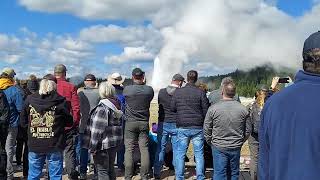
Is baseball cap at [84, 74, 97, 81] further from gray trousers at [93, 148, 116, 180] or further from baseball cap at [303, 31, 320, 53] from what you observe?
baseball cap at [303, 31, 320, 53]

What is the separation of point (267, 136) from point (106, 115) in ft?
12.2

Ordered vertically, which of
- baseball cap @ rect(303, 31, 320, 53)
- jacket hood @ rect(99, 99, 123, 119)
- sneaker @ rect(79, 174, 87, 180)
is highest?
baseball cap @ rect(303, 31, 320, 53)

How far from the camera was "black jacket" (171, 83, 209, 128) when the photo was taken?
7.16 metres

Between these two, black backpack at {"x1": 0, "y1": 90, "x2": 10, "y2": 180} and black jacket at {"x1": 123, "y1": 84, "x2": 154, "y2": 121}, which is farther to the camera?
black jacket at {"x1": 123, "y1": 84, "x2": 154, "y2": 121}

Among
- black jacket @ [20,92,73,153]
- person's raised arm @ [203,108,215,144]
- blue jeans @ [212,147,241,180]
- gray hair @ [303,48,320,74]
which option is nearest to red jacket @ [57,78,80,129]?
black jacket @ [20,92,73,153]

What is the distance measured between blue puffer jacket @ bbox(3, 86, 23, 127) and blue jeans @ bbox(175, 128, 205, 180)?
2.62m

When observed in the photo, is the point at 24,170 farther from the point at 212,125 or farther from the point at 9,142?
the point at 212,125

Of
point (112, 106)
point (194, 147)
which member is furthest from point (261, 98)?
point (112, 106)

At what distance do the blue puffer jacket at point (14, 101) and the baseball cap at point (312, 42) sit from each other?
5893 millimetres

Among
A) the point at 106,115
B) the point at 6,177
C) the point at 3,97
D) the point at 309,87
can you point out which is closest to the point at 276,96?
the point at 309,87

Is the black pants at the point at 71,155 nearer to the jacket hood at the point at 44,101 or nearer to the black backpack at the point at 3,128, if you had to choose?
the black backpack at the point at 3,128

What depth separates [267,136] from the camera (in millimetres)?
2395

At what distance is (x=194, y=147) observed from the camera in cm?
734

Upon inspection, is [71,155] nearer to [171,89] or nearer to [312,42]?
[171,89]
